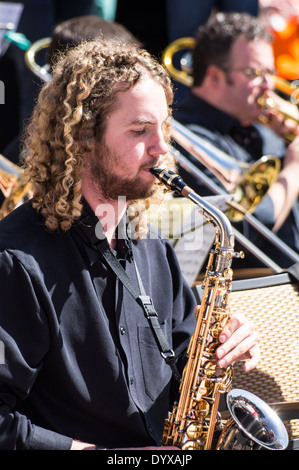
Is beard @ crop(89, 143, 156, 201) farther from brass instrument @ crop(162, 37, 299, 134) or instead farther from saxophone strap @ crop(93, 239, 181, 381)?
brass instrument @ crop(162, 37, 299, 134)

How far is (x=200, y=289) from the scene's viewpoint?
9.30 feet

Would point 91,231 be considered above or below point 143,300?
above

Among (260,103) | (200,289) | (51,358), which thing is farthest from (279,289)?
(260,103)

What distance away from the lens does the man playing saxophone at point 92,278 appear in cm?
209

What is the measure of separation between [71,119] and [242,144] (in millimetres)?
2763

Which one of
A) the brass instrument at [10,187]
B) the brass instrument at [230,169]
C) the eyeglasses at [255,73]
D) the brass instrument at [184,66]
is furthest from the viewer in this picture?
the brass instrument at [184,66]

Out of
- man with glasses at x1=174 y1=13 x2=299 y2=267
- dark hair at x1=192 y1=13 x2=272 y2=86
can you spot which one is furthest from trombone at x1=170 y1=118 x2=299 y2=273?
dark hair at x1=192 y1=13 x2=272 y2=86

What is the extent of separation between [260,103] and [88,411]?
126 inches

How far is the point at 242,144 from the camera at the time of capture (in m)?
4.95

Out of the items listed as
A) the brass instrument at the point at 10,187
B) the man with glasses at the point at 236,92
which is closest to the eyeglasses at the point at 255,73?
the man with glasses at the point at 236,92

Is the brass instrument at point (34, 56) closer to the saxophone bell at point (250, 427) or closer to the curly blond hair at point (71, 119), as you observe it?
the curly blond hair at point (71, 119)

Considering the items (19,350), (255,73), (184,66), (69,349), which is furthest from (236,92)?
(19,350)

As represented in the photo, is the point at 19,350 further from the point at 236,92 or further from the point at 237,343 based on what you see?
the point at 236,92
